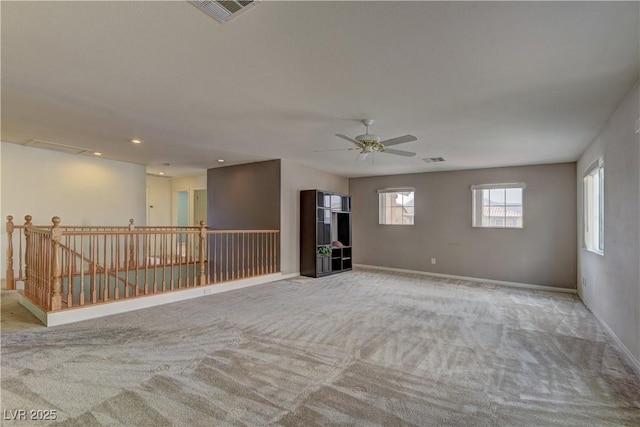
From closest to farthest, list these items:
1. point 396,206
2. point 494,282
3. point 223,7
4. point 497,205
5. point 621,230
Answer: point 223,7 → point 621,230 → point 494,282 → point 497,205 → point 396,206

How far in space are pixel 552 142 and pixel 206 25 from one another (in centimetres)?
484

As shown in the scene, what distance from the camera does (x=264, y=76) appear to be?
8.72ft

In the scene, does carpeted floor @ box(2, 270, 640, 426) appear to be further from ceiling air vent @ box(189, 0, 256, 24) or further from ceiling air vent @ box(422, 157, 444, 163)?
ceiling air vent @ box(422, 157, 444, 163)

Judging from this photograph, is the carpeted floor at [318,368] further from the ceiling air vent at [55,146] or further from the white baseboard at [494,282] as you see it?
the ceiling air vent at [55,146]

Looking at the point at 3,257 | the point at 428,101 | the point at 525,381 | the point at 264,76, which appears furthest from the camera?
the point at 3,257

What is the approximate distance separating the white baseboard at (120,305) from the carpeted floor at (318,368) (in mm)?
133

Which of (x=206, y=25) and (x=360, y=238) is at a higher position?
(x=206, y=25)

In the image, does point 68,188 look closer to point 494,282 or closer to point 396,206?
point 396,206

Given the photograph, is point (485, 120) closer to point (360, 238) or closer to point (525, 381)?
point (525, 381)

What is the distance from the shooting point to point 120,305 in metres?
3.96

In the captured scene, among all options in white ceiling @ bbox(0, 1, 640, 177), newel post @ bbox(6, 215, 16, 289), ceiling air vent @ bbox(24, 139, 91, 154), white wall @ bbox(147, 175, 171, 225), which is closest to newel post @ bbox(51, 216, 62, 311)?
white ceiling @ bbox(0, 1, 640, 177)

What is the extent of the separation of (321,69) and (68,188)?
19.7 feet

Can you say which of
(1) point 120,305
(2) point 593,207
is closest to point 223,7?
(1) point 120,305

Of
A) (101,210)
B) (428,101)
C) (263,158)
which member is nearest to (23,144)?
(101,210)
